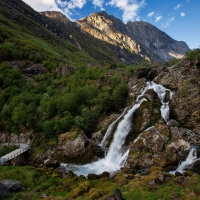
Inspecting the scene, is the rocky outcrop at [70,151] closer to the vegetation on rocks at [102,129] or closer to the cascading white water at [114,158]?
the vegetation on rocks at [102,129]

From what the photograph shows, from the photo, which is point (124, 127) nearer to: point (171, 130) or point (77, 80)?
point (171, 130)

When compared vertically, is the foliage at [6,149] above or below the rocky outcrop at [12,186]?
below

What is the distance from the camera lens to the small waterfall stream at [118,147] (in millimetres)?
32556

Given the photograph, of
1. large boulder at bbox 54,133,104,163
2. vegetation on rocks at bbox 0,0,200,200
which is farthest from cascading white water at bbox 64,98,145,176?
large boulder at bbox 54,133,104,163

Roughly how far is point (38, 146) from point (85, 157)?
1289 cm

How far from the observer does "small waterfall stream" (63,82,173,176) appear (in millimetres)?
32556

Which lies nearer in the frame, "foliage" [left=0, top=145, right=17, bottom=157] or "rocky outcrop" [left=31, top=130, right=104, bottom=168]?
"rocky outcrop" [left=31, top=130, right=104, bottom=168]

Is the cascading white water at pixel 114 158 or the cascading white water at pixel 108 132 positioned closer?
the cascading white water at pixel 114 158

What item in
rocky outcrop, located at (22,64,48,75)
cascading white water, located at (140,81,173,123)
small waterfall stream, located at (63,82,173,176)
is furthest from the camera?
rocky outcrop, located at (22,64,48,75)

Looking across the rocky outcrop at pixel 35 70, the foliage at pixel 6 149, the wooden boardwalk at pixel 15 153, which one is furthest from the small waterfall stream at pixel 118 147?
the rocky outcrop at pixel 35 70

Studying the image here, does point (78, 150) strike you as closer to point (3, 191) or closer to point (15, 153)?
point (15, 153)

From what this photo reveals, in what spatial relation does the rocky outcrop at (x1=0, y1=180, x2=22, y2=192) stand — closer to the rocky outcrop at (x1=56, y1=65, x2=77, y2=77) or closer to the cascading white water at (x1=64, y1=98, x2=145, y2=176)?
the cascading white water at (x1=64, y1=98, x2=145, y2=176)

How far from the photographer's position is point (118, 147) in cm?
3672

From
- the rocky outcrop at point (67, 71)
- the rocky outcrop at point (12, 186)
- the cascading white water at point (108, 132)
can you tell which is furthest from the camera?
the rocky outcrop at point (67, 71)
